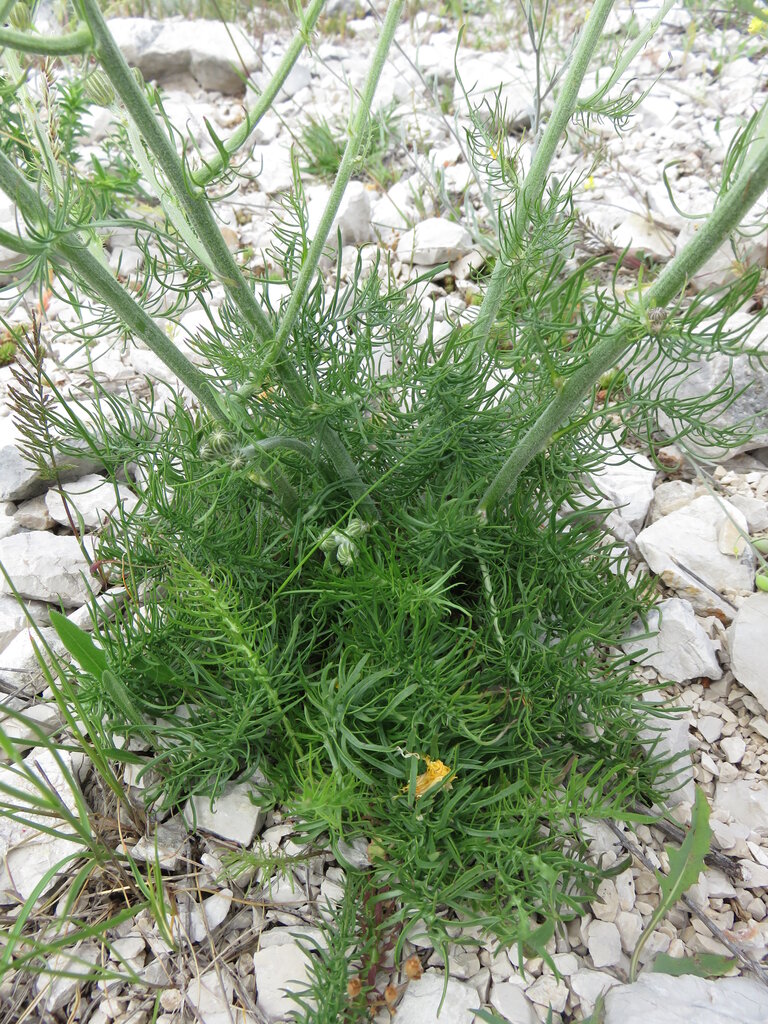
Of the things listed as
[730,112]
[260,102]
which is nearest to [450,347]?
[260,102]

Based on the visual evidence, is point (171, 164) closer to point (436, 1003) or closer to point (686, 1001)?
point (436, 1003)

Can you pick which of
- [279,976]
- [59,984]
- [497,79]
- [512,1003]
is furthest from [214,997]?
[497,79]

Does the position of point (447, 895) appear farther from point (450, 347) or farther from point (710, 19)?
point (710, 19)

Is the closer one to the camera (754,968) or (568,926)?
(754,968)

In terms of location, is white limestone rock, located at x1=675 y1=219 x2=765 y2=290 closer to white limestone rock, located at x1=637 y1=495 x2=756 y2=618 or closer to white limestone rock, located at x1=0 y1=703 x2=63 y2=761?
white limestone rock, located at x1=637 y1=495 x2=756 y2=618

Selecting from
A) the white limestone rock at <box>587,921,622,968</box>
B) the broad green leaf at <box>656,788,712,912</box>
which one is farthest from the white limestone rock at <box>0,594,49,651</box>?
the broad green leaf at <box>656,788,712,912</box>
